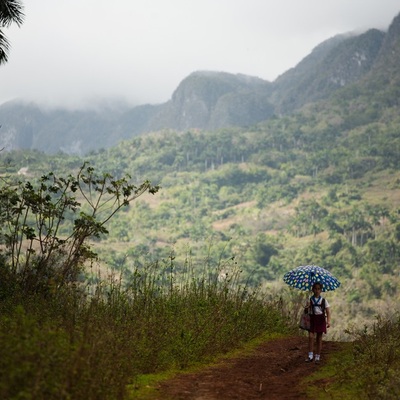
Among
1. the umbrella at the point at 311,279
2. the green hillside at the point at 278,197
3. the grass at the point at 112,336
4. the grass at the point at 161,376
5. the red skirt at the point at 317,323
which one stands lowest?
Result: the grass at the point at 161,376

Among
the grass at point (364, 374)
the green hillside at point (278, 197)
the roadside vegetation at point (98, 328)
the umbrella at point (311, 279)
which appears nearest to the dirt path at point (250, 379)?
the grass at point (364, 374)

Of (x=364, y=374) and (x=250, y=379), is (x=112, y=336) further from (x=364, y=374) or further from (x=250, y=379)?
(x=364, y=374)

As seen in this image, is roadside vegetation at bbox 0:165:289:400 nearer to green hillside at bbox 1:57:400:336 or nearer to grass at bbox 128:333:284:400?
grass at bbox 128:333:284:400

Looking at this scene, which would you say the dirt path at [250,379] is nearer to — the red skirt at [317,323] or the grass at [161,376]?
the grass at [161,376]

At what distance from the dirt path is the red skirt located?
0.54 m

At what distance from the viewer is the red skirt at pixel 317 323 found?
8336mm

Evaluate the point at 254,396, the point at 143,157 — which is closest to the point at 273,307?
the point at 254,396

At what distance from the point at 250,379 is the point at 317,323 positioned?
1735mm

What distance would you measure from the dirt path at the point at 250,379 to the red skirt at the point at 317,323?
539 millimetres

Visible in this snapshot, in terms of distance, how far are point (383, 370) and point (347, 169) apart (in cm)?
14143

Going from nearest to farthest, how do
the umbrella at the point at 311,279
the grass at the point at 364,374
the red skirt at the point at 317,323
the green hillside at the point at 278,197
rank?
the grass at the point at 364,374 < the red skirt at the point at 317,323 < the umbrella at the point at 311,279 < the green hillside at the point at 278,197

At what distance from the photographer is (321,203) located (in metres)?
125

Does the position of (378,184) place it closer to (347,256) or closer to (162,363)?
(347,256)

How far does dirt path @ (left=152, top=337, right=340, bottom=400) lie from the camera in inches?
243
